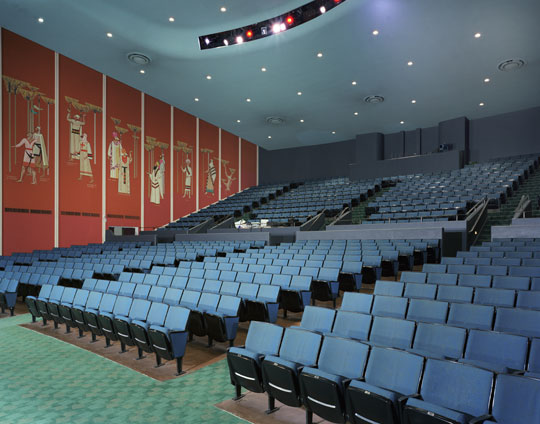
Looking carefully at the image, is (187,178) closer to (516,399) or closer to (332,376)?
(332,376)

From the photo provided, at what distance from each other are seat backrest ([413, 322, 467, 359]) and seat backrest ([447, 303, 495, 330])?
333 mm

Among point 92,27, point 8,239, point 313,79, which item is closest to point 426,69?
point 313,79

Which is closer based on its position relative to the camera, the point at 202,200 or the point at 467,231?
the point at 467,231

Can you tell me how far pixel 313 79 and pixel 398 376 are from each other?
9.56m

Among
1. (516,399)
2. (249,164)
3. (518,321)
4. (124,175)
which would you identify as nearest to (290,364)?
(516,399)

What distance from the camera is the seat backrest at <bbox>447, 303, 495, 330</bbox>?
2.55 metres

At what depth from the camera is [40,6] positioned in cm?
788

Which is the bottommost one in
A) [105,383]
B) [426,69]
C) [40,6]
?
[105,383]

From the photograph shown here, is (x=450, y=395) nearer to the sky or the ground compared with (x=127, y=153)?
nearer to the ground

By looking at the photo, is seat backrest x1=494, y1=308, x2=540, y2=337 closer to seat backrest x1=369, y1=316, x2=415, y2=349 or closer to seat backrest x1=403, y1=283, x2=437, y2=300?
seat backrest x1=369, y1=316, x2=415, y2=349

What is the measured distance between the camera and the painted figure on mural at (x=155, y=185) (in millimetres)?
12580

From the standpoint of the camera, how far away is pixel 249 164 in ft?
57.6

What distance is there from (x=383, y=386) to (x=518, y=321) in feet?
3.61

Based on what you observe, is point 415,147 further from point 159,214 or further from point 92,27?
point 92,27
